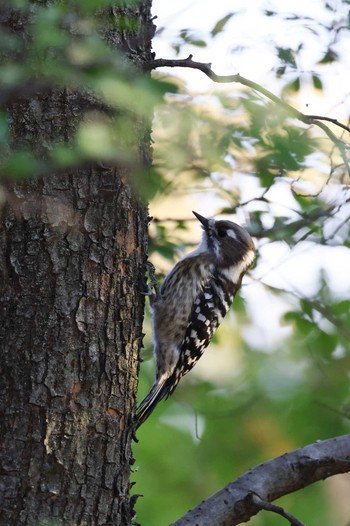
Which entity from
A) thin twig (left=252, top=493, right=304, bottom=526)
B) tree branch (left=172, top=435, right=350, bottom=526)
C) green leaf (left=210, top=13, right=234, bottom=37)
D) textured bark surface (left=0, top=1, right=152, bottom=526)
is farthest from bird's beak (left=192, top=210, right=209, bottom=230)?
thin twig (left=252, top=493, right=304, bottom=526)

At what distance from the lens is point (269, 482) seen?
3.79 m

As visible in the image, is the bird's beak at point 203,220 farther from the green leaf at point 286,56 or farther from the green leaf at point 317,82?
the green leaf at point 286,56

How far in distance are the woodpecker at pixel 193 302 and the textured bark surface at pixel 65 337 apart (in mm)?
1867

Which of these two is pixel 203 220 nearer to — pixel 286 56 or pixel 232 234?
pixel 232 234

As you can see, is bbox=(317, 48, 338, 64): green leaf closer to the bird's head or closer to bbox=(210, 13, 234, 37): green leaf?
bbox=(210, 13, 234, 37): green leaf

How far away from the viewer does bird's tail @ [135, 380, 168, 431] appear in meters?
5.14

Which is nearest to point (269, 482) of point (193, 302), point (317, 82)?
point (193, 302)

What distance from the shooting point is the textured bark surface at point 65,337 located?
3.36 m

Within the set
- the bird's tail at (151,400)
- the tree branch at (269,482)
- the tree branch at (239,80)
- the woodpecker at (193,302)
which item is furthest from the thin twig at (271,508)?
the woodpecker at (193,302)

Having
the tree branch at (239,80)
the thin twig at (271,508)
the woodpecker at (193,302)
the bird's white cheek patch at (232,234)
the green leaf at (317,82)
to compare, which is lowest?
the thin twig at (271,508)

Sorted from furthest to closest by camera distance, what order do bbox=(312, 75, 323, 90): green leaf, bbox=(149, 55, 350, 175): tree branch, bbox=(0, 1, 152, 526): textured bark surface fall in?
bbox=(312, 75, 323, 90): green leaf → bbox=(149, 55, 350, 175): tree branch → bbox=(0, 1, 152, 526): textured bark surface

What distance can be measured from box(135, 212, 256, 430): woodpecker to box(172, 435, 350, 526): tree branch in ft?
5.79

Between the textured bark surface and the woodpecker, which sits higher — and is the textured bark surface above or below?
below

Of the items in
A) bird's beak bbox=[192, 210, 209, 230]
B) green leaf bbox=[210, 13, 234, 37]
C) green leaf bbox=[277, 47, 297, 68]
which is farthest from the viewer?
bird's beak bbox=[192, 210, 209, 230]
